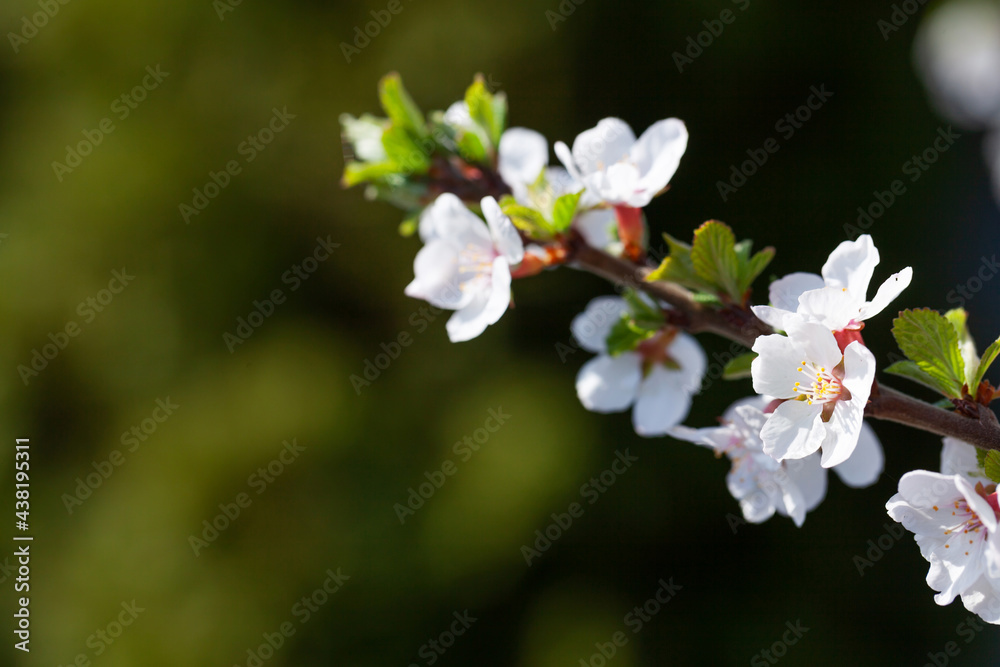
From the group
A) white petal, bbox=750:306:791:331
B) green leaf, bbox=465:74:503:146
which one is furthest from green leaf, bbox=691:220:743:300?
green leaf, bbox=465:74:503:146

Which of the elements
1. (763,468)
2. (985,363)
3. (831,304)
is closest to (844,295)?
(831,304)

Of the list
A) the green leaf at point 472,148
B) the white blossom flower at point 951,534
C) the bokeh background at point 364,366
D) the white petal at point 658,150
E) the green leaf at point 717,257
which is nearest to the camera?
the white blossom flower at point 951,534

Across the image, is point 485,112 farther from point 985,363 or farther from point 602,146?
point 985,363

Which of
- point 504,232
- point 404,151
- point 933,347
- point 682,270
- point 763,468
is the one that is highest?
point 404,151

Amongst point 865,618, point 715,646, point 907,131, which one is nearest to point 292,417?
point 715,646

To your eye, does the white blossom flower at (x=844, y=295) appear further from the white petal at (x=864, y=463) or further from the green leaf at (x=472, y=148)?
A: the green leaf at (x=472, y=148)

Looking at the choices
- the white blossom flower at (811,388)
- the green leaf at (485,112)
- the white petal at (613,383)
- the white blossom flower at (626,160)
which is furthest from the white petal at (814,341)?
the green leaf at (485,112)
